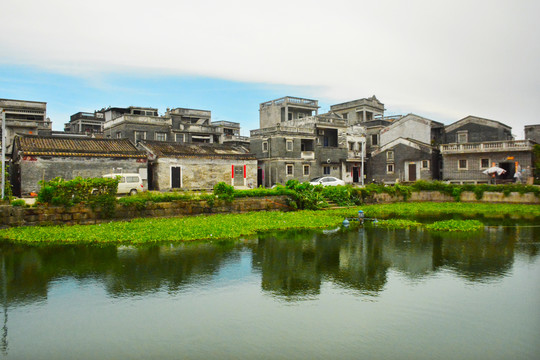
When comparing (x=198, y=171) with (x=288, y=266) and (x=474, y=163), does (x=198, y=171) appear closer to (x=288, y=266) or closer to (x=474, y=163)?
(x=288, y=266)

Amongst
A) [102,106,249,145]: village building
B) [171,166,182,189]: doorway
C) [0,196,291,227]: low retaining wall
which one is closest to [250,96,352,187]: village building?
[102,106,249,145]: village building

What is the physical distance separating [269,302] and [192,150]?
2774 centimetres

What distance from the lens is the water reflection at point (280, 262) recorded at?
10164 millimetres

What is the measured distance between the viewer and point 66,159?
27.3 metres

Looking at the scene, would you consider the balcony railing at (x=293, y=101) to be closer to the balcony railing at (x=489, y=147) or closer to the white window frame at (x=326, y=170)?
the white window frame at (x=326, y=170)

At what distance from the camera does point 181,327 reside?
7.60 meters

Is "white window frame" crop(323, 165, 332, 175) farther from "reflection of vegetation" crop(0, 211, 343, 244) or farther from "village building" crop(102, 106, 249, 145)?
"reflection of vegetation" crop(0, 211, 343, 244)

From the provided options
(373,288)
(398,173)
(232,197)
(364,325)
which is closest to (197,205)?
(232,197)

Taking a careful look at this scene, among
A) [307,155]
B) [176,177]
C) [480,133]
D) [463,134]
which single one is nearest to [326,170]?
[307,155]

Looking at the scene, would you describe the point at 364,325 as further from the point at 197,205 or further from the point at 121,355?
the point at 197,205

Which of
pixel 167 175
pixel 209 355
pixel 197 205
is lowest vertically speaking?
pixel 209 355

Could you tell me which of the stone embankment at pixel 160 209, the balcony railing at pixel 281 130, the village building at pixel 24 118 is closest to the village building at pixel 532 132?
the stone embankment at pixel 160 209

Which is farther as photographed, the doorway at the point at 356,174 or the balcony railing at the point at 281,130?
the doorway at the point at 356,174

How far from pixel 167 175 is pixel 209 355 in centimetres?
2695
